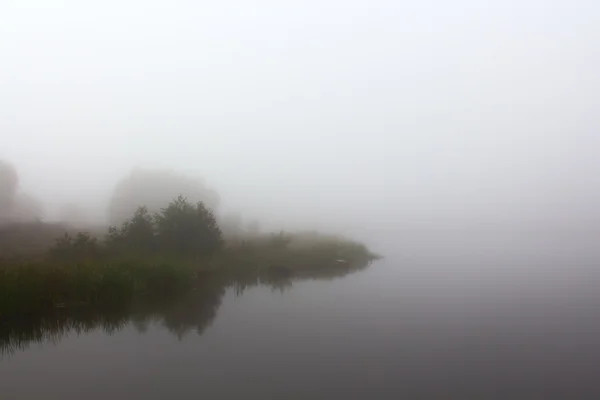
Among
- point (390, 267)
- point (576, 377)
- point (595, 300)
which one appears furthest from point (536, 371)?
point (390, 267)

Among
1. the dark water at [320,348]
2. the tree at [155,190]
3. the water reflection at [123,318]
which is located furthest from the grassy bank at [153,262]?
the tree at [155,190]

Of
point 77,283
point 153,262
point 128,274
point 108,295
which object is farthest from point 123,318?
point 153,262

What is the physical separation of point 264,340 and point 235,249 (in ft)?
85.6

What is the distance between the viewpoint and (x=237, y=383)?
14328mm

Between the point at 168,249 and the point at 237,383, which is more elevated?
the point at 168,249

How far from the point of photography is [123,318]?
21734 mm

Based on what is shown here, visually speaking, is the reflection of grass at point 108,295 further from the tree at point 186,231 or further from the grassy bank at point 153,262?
the tree at point 186,231

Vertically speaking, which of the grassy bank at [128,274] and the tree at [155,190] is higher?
the tree at [155,190]

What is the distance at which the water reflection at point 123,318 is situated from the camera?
18.2m

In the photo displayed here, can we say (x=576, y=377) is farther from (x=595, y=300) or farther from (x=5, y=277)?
(x=5, y=277)

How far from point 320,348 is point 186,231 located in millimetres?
22241

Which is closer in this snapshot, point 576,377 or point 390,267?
point 576,377

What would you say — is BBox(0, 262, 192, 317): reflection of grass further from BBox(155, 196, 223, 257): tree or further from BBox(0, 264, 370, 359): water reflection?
BBox(155, 196, 223, 257): tree

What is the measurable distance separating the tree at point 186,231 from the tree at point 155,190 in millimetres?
26314
